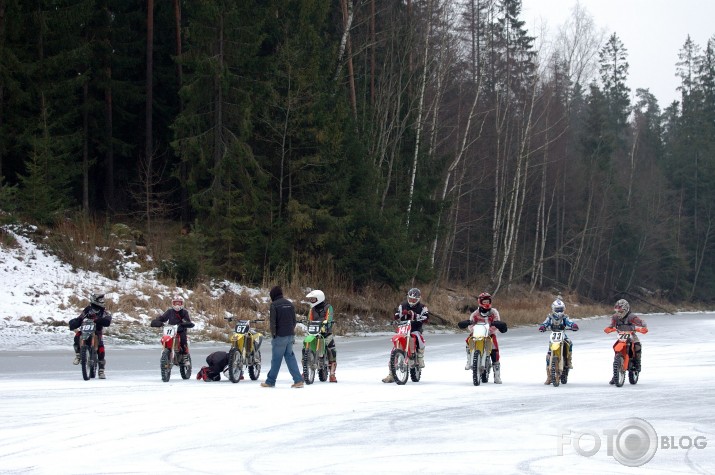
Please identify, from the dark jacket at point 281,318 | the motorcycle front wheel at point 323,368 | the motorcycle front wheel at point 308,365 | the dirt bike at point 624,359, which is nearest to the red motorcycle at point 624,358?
the dirt bike at point 624,359

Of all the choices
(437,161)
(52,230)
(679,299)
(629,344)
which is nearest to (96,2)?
(52,230)

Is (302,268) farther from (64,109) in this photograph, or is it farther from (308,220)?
(64,109)

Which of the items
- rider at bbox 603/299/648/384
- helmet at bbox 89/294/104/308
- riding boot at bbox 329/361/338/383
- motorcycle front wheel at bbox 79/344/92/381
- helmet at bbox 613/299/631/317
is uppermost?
helmet at bbox 89/294/104/308

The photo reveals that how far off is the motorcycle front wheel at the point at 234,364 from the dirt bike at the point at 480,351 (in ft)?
15.4

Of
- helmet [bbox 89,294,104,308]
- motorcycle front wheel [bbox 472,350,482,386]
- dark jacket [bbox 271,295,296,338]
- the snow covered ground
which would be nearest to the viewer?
the snow covered ground

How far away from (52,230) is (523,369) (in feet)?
66.1

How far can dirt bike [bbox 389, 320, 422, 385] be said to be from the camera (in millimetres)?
18625

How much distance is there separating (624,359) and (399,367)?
4.51m

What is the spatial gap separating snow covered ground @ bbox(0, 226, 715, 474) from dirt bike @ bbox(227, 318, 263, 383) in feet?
1.05

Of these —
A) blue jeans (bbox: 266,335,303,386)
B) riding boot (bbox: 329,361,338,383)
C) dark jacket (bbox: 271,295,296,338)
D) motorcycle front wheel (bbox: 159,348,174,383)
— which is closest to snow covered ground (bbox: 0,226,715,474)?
motorcycle front wheel (bbox: 159,348,174,383)

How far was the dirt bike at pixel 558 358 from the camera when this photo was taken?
1853 centimetres

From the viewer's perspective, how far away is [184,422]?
12758 millimetres

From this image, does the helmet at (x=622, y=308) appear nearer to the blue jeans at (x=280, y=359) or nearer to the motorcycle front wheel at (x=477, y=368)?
the motorcycle front wheel at (x=477, y=368)

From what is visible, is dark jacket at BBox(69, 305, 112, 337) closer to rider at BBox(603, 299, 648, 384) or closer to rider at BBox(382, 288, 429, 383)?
rider at BBox(382, 288, 429, 383)
